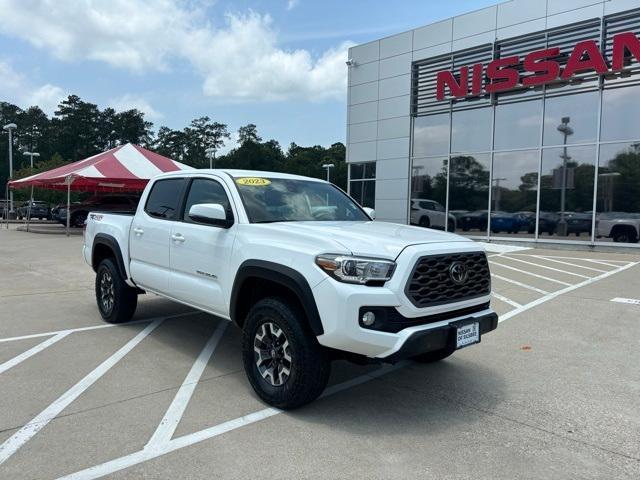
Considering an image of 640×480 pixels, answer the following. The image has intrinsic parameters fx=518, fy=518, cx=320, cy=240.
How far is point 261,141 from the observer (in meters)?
97.6

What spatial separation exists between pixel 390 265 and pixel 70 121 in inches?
3530

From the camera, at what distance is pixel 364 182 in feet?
79.4

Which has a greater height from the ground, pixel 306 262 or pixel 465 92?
pixel 465 92

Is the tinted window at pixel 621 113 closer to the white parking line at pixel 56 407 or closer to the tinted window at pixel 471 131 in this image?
the tinted window at pixel 471 131

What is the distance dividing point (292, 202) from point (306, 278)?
1414 millimetres

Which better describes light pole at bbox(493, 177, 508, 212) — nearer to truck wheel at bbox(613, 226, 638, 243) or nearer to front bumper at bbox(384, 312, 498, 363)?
truck wheel at bbox(613, 226, 638, 243)

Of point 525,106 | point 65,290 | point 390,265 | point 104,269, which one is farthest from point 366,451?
point 525,106

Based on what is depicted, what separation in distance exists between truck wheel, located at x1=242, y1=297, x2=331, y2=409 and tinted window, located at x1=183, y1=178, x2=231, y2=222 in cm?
122

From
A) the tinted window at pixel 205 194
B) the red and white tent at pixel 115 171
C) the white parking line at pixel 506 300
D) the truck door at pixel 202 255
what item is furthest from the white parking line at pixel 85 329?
the red and white tent at pixel 115 171

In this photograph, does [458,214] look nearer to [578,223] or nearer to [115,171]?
[578,223]

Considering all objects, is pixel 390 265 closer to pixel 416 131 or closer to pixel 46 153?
pixel 416 131

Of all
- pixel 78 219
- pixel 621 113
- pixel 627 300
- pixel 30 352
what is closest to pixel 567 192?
pixel 621 113

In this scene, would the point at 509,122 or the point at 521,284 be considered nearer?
the point at 521,284

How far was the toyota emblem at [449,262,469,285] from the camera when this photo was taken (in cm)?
392
